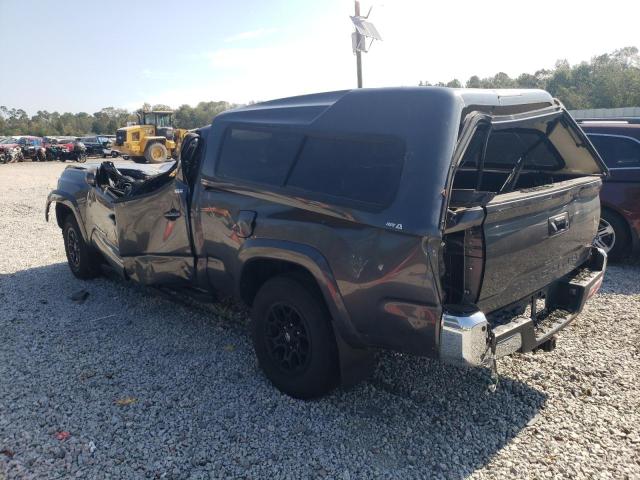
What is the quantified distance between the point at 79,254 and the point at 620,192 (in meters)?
6.91

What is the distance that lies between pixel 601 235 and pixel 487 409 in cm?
427

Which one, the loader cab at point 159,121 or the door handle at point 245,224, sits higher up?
the loader cab at point 159,121

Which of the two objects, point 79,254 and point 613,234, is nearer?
point 79,254

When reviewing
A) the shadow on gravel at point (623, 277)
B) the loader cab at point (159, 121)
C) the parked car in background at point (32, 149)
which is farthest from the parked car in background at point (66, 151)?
the shadow on gravel at point (623, 277)

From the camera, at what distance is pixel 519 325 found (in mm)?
2955

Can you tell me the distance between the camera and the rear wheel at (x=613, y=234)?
6.53m

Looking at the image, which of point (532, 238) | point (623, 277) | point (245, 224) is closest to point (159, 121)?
point (623, 277)

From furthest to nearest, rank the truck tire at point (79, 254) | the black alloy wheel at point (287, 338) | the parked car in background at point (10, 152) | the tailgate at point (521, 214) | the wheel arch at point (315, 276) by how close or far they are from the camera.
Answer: the parked car in background at point (10, 152)
the truck tire at point (79, 254)
the black alloy wheel at point (287, 338)
the wheel arch at point (315, 276)
the tailgate at point (521, 214)

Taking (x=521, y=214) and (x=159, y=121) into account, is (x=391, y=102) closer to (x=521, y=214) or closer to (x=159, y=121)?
(x=521, y=214)

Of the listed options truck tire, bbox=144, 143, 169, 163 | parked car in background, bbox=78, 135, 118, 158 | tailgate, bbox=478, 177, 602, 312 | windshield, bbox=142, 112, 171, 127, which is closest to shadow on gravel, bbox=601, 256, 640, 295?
tailgate, bbox=478, 177, 602, 312

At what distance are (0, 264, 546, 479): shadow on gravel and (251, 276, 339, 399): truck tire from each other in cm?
17

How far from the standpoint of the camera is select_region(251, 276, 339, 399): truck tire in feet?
10.7

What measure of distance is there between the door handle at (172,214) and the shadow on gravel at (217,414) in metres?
1.12

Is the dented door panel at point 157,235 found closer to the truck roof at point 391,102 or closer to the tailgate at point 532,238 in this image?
the truck roof at point 391,102
